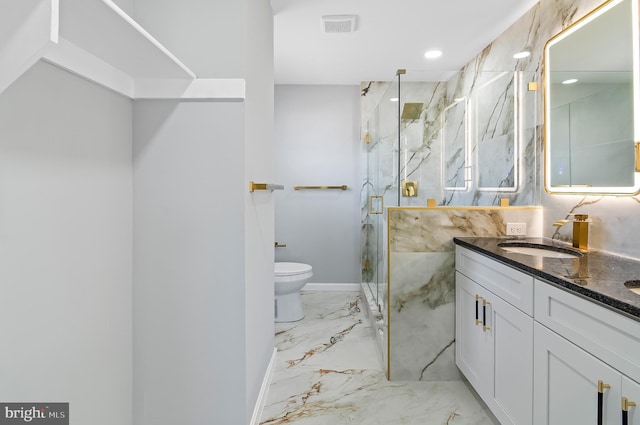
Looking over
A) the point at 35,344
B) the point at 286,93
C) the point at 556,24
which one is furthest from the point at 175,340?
the point at 286,93

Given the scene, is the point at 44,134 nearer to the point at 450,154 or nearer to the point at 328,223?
the point at 450,154

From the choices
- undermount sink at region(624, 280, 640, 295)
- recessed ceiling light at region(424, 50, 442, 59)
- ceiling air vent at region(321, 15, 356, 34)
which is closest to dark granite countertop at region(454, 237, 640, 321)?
undermount sink at region(624, 280, 640, 295)

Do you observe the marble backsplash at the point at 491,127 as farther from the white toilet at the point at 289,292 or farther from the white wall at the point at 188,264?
the white wall at the point at 188,264

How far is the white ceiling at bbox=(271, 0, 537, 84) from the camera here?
2389mm

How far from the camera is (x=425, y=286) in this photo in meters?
2.22

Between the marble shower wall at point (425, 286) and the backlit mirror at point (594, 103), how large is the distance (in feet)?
1.24

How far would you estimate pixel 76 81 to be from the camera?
1.18 m

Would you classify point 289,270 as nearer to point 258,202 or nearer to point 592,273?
point 258,202

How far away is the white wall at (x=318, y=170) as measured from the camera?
414 cm

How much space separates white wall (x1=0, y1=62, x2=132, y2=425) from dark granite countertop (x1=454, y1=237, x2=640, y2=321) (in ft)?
5.20

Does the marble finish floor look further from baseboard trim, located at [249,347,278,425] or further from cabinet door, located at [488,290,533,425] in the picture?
cabinet door, located at [488,290,533,425]

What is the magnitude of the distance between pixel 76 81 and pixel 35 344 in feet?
2.68

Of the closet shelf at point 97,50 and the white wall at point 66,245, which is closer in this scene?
the closet shelf at point 97,50

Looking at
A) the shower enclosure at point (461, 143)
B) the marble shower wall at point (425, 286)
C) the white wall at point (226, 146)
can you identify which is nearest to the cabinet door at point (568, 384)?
the marble shower wall at point (425, 286)
